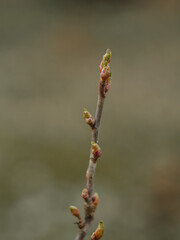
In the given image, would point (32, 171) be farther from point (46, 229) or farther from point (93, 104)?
point (93, 104)

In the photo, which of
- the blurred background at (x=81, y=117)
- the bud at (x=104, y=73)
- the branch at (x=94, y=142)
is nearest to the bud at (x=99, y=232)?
the branch at (x=94, y=142)

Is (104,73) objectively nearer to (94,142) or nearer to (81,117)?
(94,142)

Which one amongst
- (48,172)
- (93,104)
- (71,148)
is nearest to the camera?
(48,172)

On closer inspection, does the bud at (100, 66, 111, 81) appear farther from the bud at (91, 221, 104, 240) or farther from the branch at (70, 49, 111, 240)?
the bud at (91, 221, 104, 240)

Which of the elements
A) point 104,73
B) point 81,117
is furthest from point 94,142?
point 81,117

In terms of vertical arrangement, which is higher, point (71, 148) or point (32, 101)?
point (32, 101)

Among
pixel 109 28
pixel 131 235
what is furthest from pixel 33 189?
pixel 109 28

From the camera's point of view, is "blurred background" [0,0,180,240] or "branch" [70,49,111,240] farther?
"blurred background" [0,0,180,240]

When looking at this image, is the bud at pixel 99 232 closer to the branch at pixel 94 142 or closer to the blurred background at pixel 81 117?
the branch at pixel 94 142

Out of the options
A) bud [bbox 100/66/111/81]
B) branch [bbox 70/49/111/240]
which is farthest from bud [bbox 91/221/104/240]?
bud [bbox 100/66/111/81]
